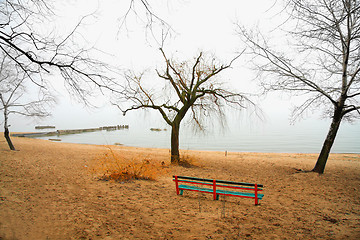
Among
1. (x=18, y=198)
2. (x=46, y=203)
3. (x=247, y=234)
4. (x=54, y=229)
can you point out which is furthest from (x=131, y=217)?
(x=18, y=198)

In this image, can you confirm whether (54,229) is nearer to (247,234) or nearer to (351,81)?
(247,234)

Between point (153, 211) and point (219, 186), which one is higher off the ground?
point (219, 186)

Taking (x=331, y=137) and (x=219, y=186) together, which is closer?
(x=219, y=186)

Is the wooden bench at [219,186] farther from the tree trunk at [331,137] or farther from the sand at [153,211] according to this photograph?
the tree trunk at [331,137]

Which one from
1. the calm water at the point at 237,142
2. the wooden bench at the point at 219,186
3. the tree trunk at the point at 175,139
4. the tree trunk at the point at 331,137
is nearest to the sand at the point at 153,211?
the wooden bench at the point at 219,186

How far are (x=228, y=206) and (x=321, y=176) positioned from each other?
20.5 ft

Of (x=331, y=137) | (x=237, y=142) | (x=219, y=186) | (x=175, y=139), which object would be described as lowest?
(x=237, y=142)

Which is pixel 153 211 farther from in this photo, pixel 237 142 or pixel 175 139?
pixel 237 142

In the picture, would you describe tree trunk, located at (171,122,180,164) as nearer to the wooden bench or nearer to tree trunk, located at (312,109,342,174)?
the wooden bench

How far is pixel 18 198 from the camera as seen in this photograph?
185 inches

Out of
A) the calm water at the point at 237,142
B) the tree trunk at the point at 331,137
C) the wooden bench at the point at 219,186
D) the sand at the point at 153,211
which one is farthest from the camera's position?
the calm water at the point at 237,142

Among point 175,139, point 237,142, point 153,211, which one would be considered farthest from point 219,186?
point 237,142

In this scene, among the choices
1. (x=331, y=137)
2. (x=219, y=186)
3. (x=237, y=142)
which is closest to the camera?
(x=219, y=186)

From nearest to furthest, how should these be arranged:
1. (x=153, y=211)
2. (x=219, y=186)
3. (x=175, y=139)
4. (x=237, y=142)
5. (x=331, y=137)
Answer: (x=153, y=211)
(x=219, y=186)
(x=331, y=137)
(x=175, y=139)
(x=237, y=142)
